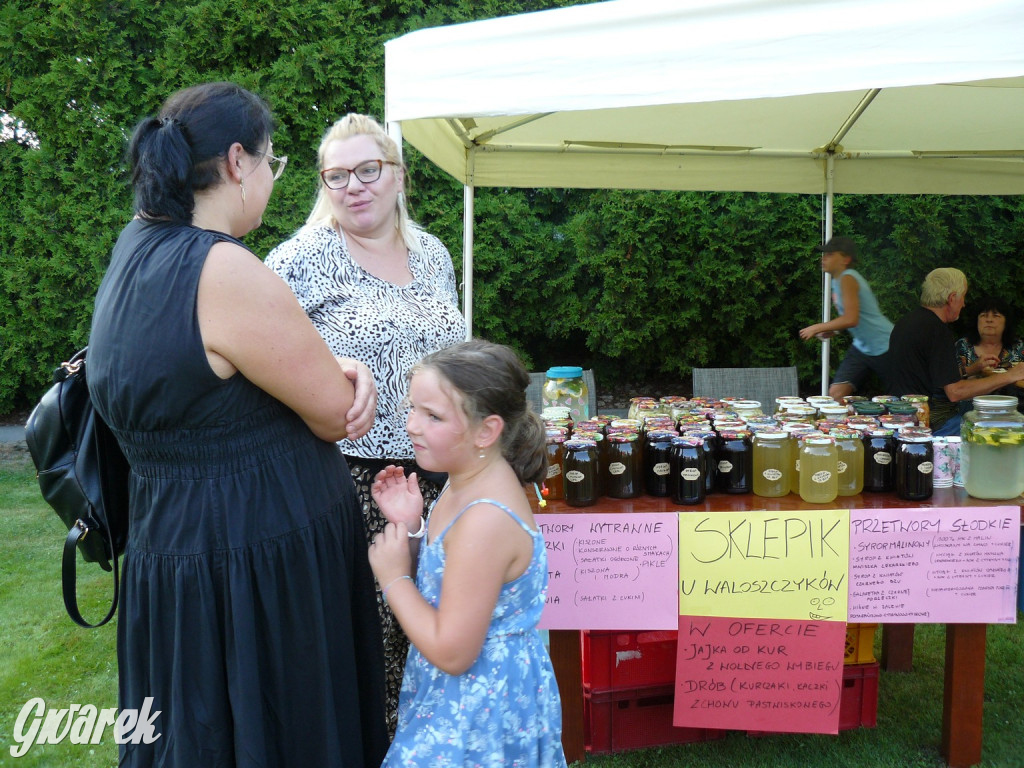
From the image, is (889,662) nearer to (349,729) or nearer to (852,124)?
(349,729)

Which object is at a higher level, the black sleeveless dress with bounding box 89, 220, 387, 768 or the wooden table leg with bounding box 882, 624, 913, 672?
the black sleeveless dress with bounding box 89, 220, 387, 768

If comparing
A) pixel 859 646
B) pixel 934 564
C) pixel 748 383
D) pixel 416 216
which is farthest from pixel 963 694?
pixel 416 216

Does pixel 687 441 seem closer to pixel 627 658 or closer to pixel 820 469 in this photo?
pixel 820 469

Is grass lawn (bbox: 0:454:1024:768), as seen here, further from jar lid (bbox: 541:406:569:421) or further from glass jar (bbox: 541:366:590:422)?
glass jar (bbox: 541:366:590:422)

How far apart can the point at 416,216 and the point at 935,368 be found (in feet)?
11.6

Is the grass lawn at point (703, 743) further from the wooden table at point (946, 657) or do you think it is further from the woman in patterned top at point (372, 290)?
the woman in patterned top at point (372, 290)

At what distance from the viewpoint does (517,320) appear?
6.11 meters

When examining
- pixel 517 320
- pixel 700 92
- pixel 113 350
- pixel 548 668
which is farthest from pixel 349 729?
pixel 517 320

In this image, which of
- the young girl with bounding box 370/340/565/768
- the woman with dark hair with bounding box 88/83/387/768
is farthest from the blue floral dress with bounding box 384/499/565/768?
the woman with dark hair with bounding box 88/83/387/768

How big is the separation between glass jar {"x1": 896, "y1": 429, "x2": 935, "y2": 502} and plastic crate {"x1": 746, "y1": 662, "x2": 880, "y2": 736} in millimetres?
621

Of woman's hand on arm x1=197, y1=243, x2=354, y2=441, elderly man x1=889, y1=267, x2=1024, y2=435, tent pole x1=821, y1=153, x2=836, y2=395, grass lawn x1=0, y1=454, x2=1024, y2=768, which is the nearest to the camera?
woman's hand on arm x1=197, y1=243, x2=354, y2=441

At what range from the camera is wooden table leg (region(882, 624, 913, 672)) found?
116 inches

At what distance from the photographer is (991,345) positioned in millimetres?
4695

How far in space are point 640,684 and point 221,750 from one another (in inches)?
53.9
